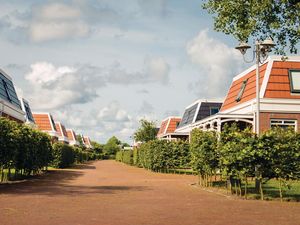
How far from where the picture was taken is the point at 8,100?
1651 inches

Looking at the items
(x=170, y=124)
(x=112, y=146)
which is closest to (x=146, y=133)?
(x=170, y=124)

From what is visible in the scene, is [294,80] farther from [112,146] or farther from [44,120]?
[112,146]

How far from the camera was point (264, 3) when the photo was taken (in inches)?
481

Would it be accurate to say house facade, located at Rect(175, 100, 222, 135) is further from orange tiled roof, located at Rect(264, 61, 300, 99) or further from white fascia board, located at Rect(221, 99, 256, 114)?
orange tiled roof, located at Rect(264, 61, 300, 99)

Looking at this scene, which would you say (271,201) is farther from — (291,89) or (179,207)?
(291,89)

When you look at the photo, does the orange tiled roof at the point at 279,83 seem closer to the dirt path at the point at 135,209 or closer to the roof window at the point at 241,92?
the roof window at the point at 241,92

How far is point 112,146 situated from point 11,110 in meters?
95.6

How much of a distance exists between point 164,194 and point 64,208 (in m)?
5.75

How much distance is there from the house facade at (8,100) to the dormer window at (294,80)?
22.0 metres

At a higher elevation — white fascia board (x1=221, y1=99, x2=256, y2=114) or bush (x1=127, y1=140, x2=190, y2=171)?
white fascia board (x1=221, y1=99, x2=256, y2=114)

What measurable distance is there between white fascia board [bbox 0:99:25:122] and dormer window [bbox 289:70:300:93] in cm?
2208

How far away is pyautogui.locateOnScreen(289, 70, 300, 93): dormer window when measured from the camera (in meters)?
33.2

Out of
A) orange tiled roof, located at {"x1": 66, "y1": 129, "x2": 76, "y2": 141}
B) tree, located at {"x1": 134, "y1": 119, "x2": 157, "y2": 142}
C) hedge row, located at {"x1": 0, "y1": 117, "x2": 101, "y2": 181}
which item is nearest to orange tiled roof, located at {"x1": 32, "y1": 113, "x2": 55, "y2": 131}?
tree, located at {"x1": 134, "y1": 119, "x2": 157, "y2": 142}

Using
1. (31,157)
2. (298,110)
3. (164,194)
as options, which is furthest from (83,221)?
(298,110)
